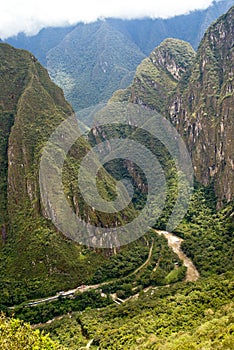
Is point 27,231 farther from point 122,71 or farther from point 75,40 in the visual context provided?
point 75,40

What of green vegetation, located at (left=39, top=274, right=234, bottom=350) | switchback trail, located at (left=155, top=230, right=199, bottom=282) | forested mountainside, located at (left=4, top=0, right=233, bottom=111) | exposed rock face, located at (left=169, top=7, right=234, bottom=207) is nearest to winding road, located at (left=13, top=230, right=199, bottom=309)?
switchback trail, located at (left=155, top=230, right=199, bottom=282)

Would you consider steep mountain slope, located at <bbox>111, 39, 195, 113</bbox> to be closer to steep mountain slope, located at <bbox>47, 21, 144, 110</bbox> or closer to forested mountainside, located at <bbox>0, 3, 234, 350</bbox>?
forested mountainside, located at <bbox>0, 3, 234, 350</bbox>

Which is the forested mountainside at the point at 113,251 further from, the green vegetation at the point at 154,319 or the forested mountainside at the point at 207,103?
the forested mountainside at the point at 207,103

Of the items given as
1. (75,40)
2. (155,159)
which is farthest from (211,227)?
(75,40)

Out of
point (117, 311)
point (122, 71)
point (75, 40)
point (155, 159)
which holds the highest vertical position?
point (75, 40)

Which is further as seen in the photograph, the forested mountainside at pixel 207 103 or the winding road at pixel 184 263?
the forested mountainside at pixel 207 103

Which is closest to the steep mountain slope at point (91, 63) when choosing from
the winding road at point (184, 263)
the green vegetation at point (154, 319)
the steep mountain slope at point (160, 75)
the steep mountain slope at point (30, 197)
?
the steep mountain slope at point (160, 75)

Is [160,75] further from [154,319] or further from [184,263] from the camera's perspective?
[154,319]

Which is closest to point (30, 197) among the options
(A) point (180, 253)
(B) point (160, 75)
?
(A) point (180, 253)
